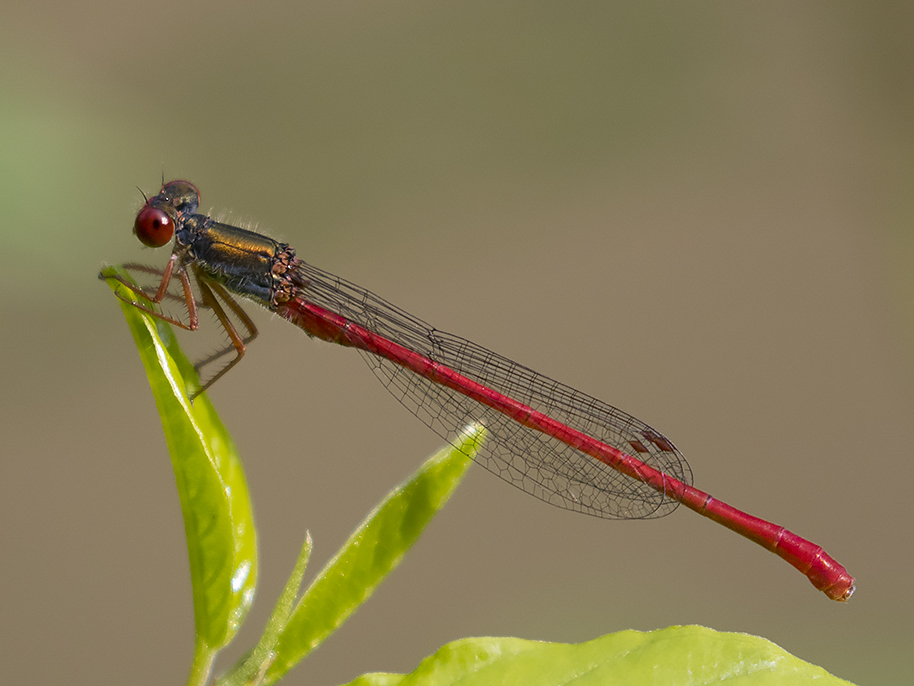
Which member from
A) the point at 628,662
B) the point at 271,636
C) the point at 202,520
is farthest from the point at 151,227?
the point at 628,662

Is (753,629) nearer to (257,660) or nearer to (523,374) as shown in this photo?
(523,374)

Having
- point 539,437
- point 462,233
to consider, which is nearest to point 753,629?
point 539,437

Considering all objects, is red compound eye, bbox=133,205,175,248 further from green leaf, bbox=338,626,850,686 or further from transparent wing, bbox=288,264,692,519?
green leaf, bbox=338,626,850,686

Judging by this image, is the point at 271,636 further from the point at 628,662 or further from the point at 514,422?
the point at 514,422

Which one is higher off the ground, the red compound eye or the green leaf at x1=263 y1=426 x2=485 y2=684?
the red compound eye

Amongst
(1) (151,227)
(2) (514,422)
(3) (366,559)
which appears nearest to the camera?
(3) (366,559)

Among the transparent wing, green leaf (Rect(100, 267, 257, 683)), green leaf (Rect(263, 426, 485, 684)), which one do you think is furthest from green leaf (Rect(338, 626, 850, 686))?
the transparent wing

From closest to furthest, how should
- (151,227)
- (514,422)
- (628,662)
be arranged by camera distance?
1. (628,662)
2. (151,227)
3. (514,422)
